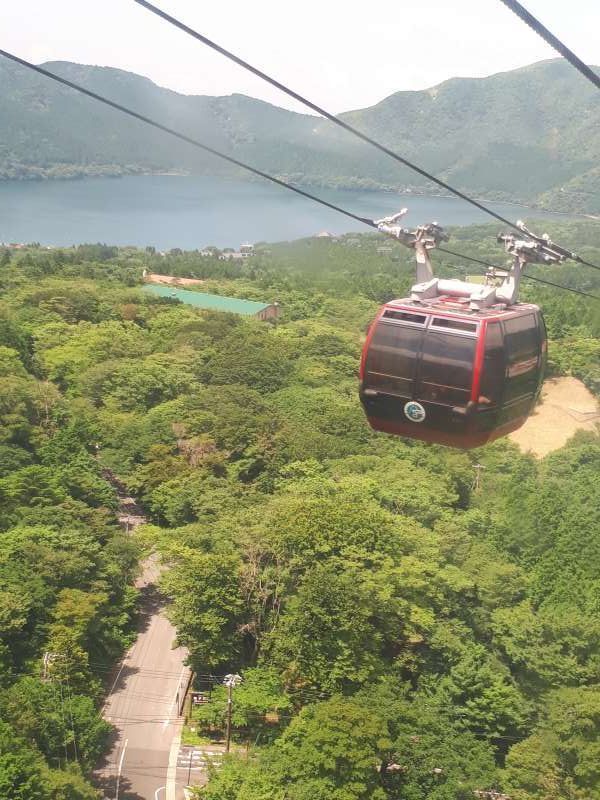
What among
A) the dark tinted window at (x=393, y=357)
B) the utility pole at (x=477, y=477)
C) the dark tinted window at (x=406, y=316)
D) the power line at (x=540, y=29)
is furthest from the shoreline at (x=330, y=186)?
the power line at (x=540, y=29)

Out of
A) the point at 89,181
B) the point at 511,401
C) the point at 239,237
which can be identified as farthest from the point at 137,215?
the point at 511,401

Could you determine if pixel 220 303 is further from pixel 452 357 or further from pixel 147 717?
pixel 452 357

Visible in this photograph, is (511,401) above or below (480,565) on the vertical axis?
above

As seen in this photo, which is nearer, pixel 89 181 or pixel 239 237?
pixel 239 237

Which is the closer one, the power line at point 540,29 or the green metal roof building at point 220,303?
the power line at point 540,29

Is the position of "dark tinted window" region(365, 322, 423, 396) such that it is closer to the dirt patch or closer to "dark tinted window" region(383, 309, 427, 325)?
"dark tinted window" region(383, 309, 427, 325)

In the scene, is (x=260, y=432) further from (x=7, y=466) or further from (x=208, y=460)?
(x=7, y=466)

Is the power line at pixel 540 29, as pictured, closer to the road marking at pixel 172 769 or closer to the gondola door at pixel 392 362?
the gondola door at pixel 392 362
